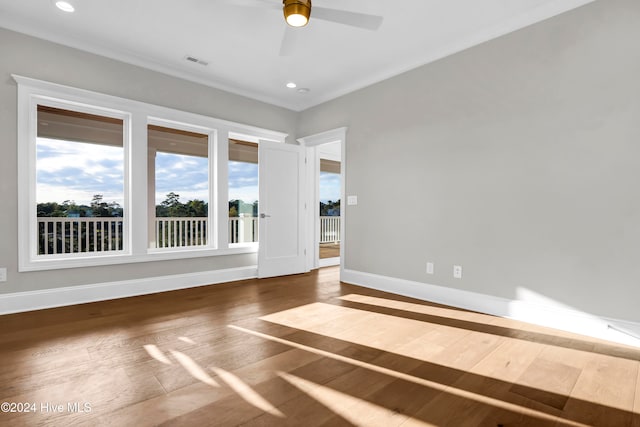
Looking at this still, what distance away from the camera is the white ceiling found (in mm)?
2771

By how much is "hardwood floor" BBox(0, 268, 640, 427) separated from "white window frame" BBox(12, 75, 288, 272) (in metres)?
0.68

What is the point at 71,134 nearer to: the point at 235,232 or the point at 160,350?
the point at 235,232

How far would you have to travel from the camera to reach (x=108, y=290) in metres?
3.57

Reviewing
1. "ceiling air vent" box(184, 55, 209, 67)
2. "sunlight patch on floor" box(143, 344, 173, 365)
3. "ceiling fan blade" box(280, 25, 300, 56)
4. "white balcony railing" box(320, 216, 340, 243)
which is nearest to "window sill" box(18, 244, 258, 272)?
"sunlight patch on floor" box(143, 344, 173, 365)

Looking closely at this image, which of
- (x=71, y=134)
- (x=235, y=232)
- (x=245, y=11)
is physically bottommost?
(x=235, y=232)

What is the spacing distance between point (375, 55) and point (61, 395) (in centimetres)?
401

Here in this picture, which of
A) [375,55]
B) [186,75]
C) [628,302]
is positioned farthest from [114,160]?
[628,302]

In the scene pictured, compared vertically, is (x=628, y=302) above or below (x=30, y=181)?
below

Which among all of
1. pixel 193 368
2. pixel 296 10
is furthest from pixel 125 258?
pixel 296 10

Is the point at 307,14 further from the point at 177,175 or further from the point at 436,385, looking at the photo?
the point at 177,175

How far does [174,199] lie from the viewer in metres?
4.78

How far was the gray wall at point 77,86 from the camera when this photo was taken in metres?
3.03

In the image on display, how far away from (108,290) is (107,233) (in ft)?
5.28

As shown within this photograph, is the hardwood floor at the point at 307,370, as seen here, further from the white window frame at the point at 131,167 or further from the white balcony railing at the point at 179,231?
the white balcony railing at the point at 179,231
